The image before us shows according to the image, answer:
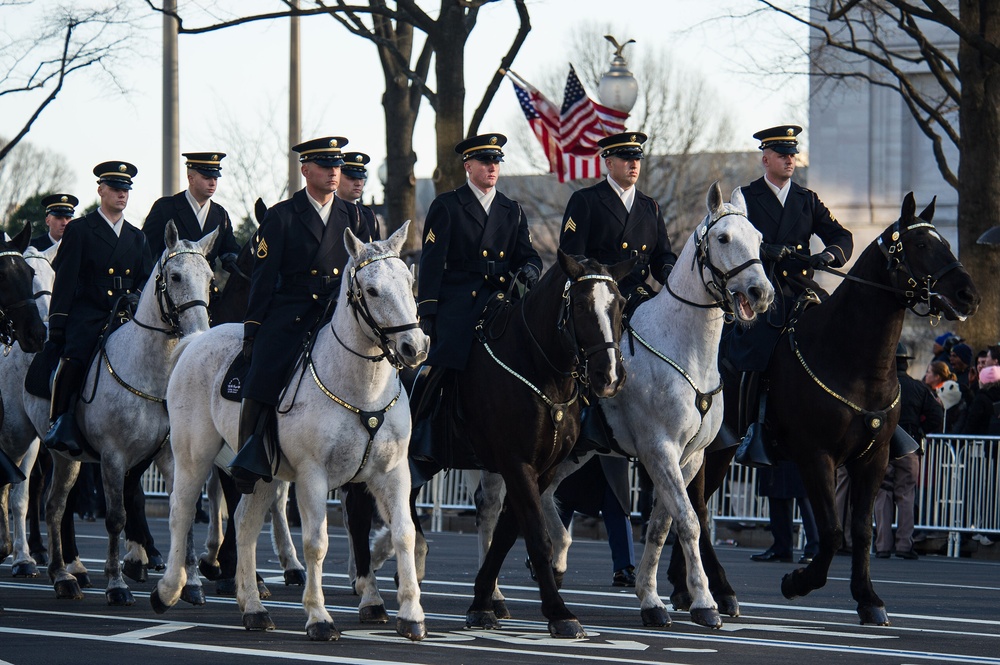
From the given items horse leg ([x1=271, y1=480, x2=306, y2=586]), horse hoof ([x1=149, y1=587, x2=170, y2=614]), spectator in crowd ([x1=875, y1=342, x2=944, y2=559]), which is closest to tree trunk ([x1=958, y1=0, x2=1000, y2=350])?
spectator in crowd ([x1=875, y1=342, x2=944, y2=559])

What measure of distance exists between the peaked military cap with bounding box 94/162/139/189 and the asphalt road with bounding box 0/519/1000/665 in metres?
3.33

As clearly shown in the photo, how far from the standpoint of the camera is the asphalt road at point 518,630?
387 inches

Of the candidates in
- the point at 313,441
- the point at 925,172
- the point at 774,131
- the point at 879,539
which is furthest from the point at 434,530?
the point at 925,172

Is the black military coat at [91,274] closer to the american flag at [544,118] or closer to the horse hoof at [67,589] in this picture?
the horse hoof at [67,589]

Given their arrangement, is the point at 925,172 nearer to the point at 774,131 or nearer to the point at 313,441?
the point at 774,131

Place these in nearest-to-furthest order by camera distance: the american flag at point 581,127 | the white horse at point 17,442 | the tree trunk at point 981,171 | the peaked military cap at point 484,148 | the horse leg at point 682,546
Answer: the horse leg at point 682,546
the peaked military cap at point 484,148
the white horse at point 17,442
the tree trunk at point 981,171
the american flag at point 581,127

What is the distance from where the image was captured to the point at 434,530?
23047 millimetres

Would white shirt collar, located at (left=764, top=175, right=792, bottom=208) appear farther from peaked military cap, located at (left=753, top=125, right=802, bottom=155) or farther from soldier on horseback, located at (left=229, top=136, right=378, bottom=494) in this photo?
soldier on horseback, located at (left=229, top=136, right=378, bottom=494)

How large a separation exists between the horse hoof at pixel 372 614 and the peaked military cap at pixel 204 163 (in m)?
4.73

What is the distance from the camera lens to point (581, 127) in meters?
24.5

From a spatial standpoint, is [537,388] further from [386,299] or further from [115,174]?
[115,174]

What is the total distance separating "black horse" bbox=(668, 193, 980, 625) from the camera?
38.9 ft

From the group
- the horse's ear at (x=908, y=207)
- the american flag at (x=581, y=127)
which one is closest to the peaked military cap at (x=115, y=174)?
the horse's ear at (x=908, y=207)

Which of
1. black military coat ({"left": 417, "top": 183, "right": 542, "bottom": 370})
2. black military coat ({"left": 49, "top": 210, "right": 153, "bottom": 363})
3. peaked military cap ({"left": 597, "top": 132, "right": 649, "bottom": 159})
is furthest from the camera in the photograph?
black military coat ({"left": 49, "top": 210, "right": 153, "bottom": 363})
